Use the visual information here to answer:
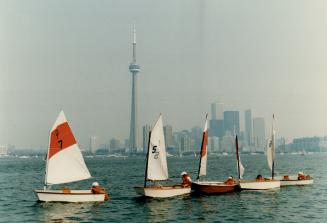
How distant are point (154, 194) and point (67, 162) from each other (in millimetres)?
10296

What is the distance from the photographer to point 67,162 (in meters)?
48.0

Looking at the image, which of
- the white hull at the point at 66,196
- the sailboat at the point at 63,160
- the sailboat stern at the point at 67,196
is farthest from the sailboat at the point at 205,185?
the white hull at the point at 66,196

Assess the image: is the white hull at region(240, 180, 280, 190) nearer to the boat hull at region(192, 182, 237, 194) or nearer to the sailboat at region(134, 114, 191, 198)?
the boat hull at region(192, 182, 237, 194)

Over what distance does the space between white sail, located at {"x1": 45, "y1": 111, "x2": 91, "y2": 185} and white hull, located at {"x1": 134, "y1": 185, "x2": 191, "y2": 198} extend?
21.4ft

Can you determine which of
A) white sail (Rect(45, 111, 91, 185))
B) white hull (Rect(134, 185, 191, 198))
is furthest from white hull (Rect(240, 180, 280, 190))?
white sail (Rect(45, 111, 91, 185))

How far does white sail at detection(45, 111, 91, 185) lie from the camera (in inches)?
1871

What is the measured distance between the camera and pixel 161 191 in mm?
49031

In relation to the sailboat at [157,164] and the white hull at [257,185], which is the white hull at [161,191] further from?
the white hull at [257,185]

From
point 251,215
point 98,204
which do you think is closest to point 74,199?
point 98,204

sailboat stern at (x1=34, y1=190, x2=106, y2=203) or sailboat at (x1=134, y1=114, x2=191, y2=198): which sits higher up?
sailboat at (x1=134, y1=114, x2=191, y2=198)

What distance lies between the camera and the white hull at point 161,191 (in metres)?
48.7

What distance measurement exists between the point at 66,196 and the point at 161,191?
1047cm

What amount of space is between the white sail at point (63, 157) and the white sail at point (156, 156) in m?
7.26

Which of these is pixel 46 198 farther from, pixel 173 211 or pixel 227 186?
pixel 227 186
